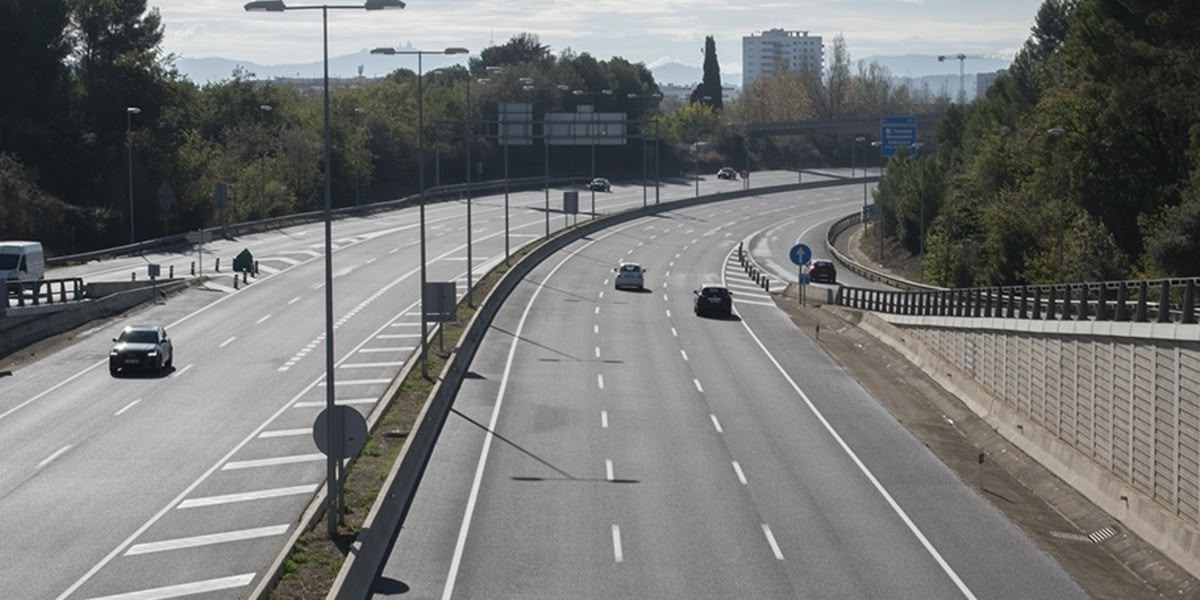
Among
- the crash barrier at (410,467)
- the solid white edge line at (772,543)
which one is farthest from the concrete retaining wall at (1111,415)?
the crash barrier at (410,467)

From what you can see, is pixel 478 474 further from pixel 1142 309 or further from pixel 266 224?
pixel 266 224

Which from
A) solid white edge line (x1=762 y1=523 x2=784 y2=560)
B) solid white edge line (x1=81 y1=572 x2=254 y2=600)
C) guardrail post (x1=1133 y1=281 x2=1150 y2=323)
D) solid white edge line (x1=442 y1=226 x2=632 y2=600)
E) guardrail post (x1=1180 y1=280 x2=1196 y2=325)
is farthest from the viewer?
guardrail post (x1=1133 y1=281 x2=1150 y2=323)

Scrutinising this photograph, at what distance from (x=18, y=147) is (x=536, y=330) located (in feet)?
156

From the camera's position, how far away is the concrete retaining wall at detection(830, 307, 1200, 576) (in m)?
27.7

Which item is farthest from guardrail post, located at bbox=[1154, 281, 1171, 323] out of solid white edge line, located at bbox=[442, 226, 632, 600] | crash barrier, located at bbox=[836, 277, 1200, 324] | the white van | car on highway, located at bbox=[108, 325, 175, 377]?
the white van

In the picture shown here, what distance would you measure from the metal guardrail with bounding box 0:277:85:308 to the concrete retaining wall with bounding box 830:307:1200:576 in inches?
1261

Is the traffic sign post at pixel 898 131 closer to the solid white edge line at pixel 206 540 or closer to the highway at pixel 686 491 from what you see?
the highway at pixel 686 491

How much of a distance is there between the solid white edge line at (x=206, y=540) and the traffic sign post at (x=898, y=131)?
86257 mm

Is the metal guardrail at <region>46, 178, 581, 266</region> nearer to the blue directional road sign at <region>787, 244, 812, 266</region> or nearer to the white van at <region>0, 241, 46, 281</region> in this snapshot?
the white van at <region>0, 241, 46, 281</region>

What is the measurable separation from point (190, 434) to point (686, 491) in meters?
12.7

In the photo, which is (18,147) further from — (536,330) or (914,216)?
(914,216)

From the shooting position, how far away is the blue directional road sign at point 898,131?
109125 mm

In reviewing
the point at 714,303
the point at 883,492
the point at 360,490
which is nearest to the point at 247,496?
the point at 360,490

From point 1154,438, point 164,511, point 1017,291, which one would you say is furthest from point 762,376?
point 164,511
